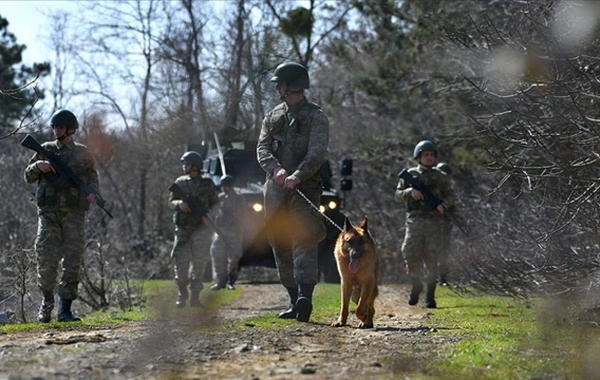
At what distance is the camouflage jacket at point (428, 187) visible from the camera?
15.1m

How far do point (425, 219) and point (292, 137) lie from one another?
3992 millimetres

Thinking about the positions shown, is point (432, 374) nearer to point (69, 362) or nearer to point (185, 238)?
point (69, 362)

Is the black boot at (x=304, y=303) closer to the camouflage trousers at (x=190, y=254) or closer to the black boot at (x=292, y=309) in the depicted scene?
the black boot at (x=292, y=309)

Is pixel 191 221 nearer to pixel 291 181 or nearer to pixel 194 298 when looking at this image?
pixel 194 298

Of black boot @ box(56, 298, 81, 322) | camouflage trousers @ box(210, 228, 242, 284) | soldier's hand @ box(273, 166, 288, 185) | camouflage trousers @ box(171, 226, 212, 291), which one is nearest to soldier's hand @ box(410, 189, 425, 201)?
camouflage trousers @ box(171, 226, 212, 291)

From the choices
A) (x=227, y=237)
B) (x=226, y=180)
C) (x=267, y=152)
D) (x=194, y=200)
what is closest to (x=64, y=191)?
(x=267, y=152)

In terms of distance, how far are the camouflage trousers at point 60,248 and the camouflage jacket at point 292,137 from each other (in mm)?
2338

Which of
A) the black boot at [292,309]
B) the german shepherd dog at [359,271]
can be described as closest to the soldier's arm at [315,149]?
the german shepherd dog at [359,271]

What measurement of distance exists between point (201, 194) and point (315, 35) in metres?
21.2

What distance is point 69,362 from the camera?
26.3 ft

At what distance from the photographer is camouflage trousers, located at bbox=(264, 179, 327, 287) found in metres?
11.5

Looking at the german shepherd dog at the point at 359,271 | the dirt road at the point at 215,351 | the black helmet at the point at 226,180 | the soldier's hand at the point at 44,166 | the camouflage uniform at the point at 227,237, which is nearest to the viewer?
the dirt road at the point at 215,351

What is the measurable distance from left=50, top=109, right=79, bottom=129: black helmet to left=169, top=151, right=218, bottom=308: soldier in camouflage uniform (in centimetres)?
384

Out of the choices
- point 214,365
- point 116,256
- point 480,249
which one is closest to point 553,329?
point 214,365
